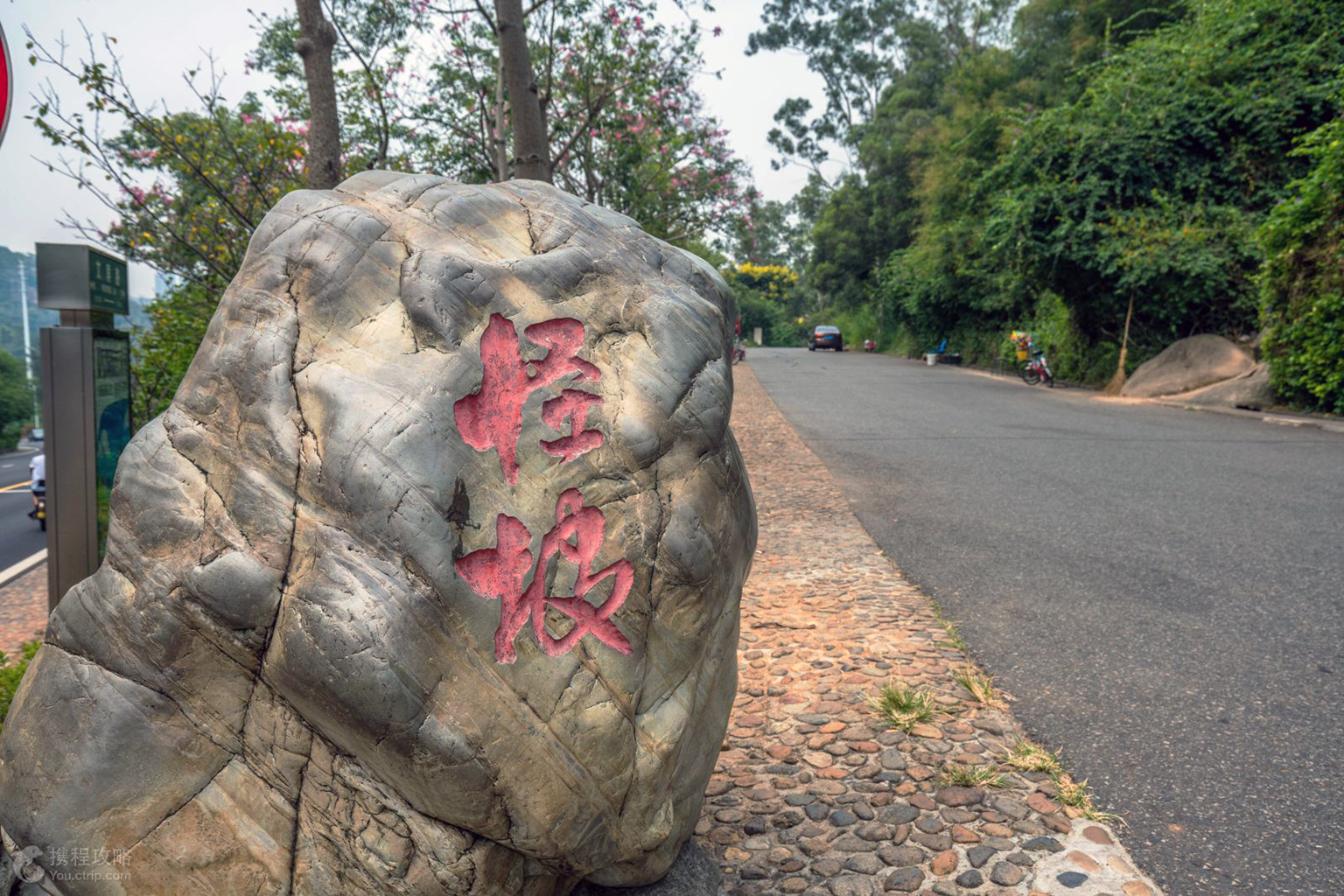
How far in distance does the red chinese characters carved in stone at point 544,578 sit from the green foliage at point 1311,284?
11.4 m

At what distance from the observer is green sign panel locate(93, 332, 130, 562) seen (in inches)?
113

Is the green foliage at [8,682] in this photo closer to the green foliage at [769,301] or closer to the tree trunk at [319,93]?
the tree trunk at [319,93]

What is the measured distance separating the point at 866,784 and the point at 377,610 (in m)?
1.88

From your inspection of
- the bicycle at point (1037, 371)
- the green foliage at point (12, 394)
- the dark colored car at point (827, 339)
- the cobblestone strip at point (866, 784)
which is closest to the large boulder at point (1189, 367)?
the bicycle at point (1037, 371)

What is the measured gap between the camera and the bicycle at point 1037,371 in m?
17.1

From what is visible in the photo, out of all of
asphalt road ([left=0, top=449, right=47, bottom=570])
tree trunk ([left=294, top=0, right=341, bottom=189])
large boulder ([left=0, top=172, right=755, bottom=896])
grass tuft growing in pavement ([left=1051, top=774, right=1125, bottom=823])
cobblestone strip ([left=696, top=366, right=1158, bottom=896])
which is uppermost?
tree trunk ([left=294, top=0, right=341, bottom=189])

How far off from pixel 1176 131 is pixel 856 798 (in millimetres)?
14773

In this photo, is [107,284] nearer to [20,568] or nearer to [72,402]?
[72,402]

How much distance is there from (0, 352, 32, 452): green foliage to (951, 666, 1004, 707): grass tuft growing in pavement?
20910mm

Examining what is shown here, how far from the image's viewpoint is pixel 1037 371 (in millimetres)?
17469

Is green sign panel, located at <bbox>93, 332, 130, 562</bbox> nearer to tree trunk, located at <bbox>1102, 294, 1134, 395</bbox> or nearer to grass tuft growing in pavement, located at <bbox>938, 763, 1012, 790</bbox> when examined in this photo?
grass tuft growing in pavement, located at <bbox>938, 763, 1012, 790</bbox>

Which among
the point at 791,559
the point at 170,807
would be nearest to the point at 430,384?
the point at 170,807

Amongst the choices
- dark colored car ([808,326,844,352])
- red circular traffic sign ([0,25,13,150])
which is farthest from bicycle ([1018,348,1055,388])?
dark colored car ([808,326,844,352])

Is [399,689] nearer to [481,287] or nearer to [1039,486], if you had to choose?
[481,287]
